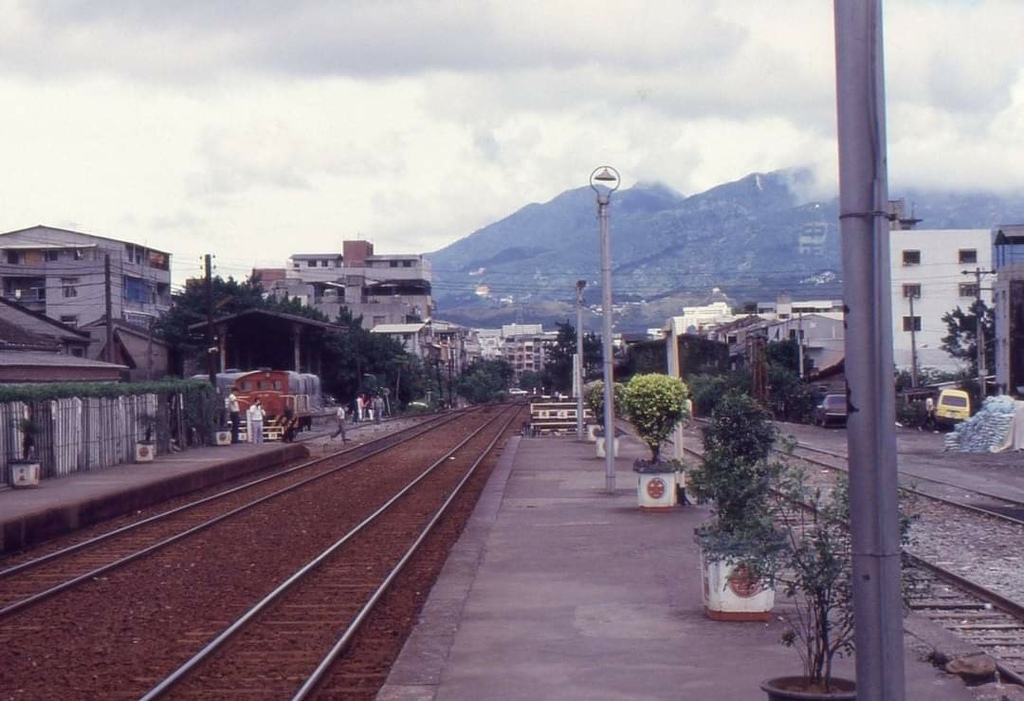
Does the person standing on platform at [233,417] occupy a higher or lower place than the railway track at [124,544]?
higher

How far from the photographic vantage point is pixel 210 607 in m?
12.8

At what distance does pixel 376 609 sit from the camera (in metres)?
12.5

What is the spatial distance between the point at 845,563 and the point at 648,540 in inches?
357

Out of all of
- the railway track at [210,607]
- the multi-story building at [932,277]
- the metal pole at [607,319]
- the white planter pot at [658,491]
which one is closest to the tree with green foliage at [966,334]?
the multi-story building at [932,277]

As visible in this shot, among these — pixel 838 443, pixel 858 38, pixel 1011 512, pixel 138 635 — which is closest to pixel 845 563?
pixel 858 38

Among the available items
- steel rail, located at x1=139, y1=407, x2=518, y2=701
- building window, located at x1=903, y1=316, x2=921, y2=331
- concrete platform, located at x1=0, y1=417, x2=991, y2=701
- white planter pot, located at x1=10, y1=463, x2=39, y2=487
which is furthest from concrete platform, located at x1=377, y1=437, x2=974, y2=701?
building window, located at x1=903, y1=316, x2=921, y2=331

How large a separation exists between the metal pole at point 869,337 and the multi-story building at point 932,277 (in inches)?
3368

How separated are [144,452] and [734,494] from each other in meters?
27.9

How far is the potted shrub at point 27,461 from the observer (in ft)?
85.4

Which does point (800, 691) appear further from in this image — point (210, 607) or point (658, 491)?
point (658, 491)

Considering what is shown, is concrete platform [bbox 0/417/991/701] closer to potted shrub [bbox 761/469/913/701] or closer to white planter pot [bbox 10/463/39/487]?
potted shrub [bbox 761/469/913/701]

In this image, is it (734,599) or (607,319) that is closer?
(734,599)

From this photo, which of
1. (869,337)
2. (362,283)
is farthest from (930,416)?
(362,283)

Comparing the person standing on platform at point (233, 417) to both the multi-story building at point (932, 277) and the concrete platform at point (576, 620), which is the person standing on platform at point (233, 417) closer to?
the concrete platform at point (576, 620)
